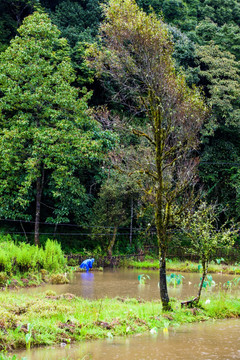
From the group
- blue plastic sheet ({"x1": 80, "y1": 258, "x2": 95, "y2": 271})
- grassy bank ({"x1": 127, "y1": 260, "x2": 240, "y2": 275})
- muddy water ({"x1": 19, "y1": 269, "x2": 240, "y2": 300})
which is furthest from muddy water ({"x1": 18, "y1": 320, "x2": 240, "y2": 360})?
grassy bank ({"x1": 127, "y1": 260, "x2": 240, "y2": 275})

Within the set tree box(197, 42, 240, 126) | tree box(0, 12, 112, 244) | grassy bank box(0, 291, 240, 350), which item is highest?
tree box(197, 42, 240, 126)

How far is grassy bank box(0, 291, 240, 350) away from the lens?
18.9ft

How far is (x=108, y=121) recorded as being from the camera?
20.1 meters

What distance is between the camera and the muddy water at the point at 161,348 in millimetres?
5422

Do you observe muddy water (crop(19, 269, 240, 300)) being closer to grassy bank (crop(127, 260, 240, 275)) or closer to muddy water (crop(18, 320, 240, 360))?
grassy bank (crop(127, 260, 240, 275))

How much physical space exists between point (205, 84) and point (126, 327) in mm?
19463

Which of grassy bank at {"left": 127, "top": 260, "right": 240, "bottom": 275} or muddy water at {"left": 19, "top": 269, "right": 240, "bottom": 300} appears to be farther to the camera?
grassy bank at {"left": 127, "top": 260, "right": 240, "bottom": 275}

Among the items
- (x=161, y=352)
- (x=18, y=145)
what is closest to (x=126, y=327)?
(x=161, y=352)

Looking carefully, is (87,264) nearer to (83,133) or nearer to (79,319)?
(83,133)

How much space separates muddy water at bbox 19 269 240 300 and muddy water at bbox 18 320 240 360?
3.71 metres

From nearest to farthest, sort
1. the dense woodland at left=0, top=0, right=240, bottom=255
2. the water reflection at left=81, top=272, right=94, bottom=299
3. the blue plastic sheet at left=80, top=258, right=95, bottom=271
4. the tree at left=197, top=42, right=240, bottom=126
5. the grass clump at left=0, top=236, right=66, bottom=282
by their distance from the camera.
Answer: the water reflection at left=81, top=272, right=94, bottom=299 → the grass clump at left=0, top=236, right=66, bottom=282 → the blue plastic sheet at left=80, top=258, right=95, bottom=271 → the dense woodland at left=0, top=0, right=240, bottom=255 → the tree at left=197, top=42, right=240, bottom=126

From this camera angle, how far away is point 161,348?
5961mm

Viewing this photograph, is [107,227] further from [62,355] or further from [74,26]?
[62,355]

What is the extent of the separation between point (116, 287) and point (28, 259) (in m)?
2.90
